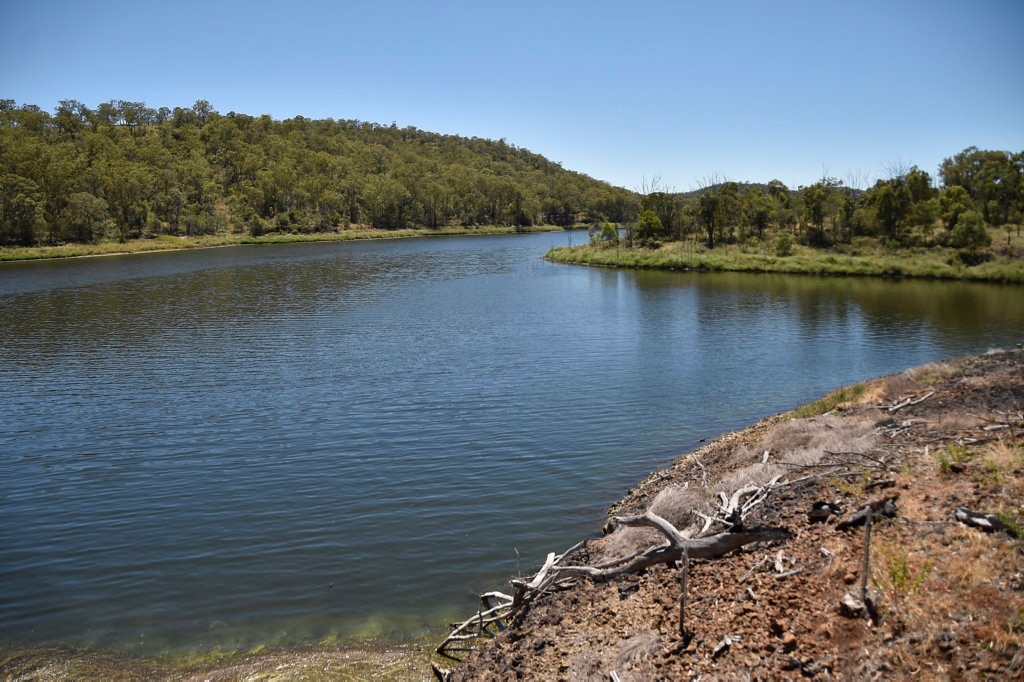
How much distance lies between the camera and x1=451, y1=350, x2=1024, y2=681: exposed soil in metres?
6.72

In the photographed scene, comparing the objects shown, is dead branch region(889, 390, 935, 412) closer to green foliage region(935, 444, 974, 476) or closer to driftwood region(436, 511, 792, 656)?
green foliage region(935, 444, 974, 476)

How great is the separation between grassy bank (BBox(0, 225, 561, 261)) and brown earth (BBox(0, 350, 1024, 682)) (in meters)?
120

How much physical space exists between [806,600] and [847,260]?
2830 inches

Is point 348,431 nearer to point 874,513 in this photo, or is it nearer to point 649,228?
point 874,513

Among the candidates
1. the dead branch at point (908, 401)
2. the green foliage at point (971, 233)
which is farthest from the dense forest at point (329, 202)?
the dead branch at point (908, 401)

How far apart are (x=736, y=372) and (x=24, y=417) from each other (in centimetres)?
2973

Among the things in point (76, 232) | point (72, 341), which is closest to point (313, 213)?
point (76, 232)

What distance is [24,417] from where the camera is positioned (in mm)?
24531

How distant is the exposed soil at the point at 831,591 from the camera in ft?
22.1

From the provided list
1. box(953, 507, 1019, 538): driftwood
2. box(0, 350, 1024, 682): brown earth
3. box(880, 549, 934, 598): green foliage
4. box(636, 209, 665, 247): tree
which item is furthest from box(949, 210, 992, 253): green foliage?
box(880, 549, 934, 598): green foliage

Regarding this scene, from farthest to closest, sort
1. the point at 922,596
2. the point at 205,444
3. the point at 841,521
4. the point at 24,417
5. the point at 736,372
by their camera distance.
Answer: the point at 736,372
the point at 24,417
the point at 205,444
the point at 841,521
the point at 922,596

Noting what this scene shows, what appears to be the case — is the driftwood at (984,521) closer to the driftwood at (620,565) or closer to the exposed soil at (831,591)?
the exposed soil at (831,591)

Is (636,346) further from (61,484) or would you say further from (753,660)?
(753,660)

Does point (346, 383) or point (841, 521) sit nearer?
point (841, 521)
